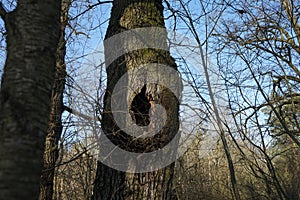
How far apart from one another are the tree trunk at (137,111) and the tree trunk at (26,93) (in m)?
1.37

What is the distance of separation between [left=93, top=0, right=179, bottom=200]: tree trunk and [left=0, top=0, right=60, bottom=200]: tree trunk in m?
1.37

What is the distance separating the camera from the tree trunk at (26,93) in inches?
50.9

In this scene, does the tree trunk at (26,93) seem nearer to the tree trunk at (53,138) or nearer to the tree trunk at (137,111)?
the tree trunk at (137,111)

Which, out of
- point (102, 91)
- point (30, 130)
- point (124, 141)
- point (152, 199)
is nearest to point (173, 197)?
point (152, 199)

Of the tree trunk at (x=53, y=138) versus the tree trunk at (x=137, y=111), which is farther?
the tree trunk at (x=53, y=138)

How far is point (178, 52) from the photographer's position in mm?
3809

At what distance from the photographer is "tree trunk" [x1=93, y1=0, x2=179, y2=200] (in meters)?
2.72

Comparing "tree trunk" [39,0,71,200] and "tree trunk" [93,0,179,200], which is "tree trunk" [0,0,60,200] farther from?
"tree trunk" [39,0,71,200]

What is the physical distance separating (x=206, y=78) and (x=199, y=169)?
2531 millimetres

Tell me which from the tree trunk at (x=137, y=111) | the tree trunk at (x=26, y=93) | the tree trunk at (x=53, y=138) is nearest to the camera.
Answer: the tree trunk at (x=26, y=93)

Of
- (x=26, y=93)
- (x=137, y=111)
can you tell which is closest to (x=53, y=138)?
(x=137, y=111)

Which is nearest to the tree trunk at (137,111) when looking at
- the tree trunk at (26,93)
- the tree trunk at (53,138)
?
the tree trunk at (26,93)

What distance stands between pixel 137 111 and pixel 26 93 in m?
1.57

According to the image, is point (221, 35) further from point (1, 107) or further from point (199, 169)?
point (1, 107)
